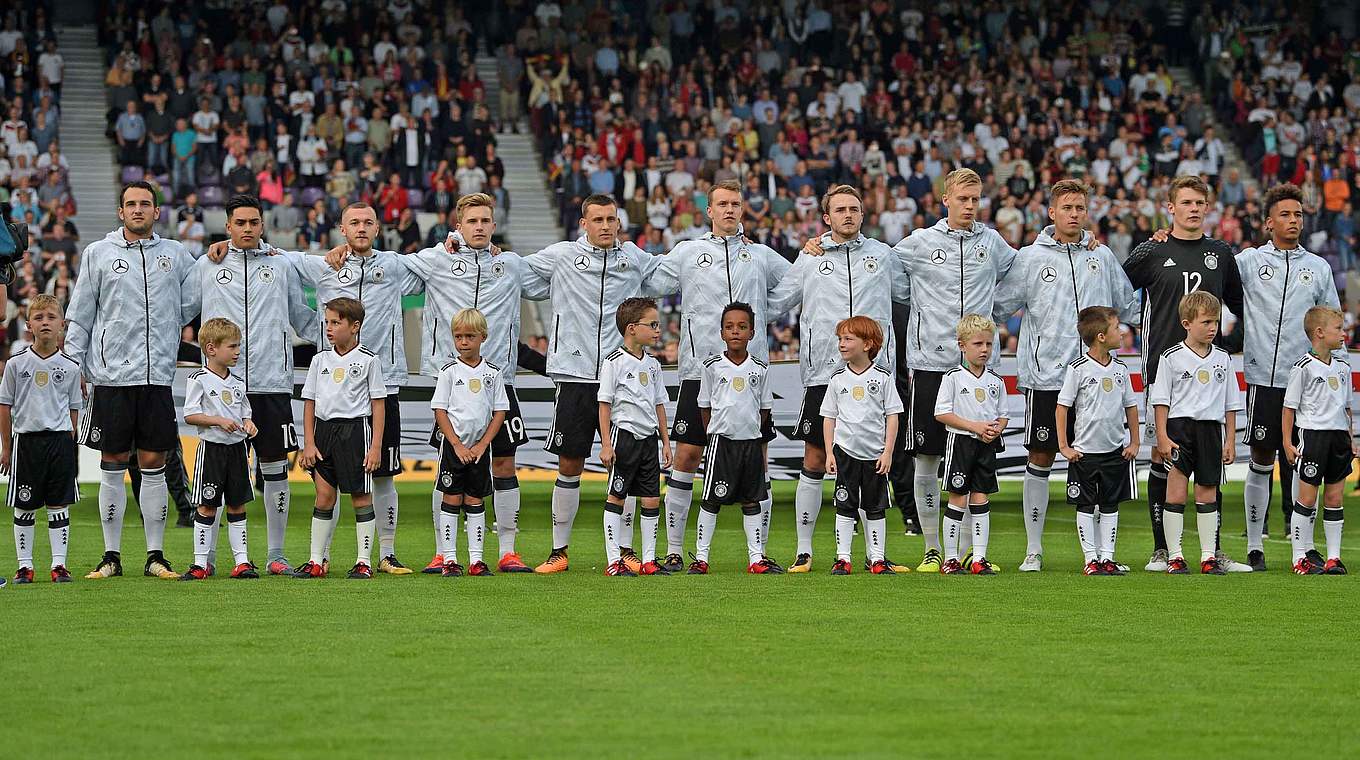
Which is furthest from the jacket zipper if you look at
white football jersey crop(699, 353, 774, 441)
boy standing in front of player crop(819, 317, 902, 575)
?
boy standing in front of player crop(819, 317, 902, 575)

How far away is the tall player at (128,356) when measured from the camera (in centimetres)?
Result: 973

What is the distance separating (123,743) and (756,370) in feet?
16.7

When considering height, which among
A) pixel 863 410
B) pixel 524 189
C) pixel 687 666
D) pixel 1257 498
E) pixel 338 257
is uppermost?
pixel 524 189

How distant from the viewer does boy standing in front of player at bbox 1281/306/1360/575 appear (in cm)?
987

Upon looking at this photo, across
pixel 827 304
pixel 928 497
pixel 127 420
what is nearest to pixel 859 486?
pixel 928 497

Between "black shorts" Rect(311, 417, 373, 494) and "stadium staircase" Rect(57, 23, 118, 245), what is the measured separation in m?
17.3

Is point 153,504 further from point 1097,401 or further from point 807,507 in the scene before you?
point 1097,401

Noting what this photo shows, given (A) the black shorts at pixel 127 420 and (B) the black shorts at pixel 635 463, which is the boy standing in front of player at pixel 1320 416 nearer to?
(B) the black shorts at pixel 635 463

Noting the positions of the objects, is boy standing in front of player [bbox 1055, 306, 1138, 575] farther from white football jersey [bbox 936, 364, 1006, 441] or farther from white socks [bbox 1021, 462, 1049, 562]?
white football jersey [bbox 936, 364, 1006, 441]

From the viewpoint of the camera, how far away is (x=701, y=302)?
10.1 metres

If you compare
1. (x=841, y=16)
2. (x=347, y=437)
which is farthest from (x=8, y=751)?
(x=841, y=16)

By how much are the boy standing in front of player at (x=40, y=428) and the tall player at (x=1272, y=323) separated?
6716 millimetres

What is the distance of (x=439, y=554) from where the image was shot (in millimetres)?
9867

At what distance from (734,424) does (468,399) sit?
57.4 inches
